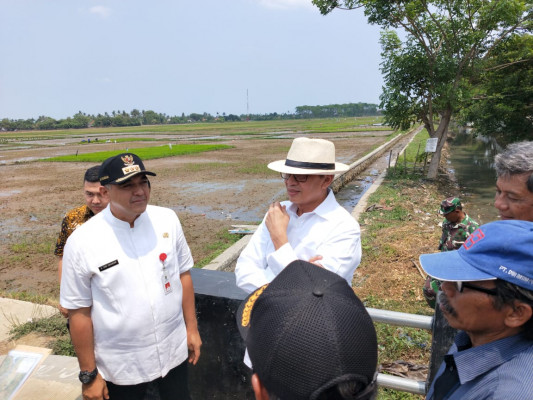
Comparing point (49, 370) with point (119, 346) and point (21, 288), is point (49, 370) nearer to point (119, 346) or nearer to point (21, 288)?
point (119, 346)

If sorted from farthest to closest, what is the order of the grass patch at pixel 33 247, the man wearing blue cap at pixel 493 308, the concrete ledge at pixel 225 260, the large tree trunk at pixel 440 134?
the large tree trunk at pixel 440 134 → the grass patch at pixel 33 247 → the concrete ledge at pixel 225 260 → the man wearing blue cap at pixel 493 308

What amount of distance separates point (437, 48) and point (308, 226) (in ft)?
50.5

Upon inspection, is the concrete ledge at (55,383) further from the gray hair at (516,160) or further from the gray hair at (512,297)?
the gray hair at (516,160)

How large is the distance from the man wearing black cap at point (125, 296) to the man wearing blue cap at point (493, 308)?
150cm

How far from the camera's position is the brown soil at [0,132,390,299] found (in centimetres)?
805

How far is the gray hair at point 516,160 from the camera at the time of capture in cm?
223

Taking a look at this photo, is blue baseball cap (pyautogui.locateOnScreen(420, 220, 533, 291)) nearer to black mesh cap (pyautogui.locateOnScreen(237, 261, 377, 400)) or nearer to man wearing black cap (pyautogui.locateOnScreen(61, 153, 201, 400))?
black mesh cap (pyautogui.locateOnScreen(237, 261, 377, 400))

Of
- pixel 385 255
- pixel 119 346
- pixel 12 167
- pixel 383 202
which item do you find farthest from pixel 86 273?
pixel 12 167

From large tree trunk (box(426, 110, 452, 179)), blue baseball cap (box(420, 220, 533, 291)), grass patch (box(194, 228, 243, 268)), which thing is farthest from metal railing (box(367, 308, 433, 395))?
large tree trunk (box(426, 110, 452, 179))

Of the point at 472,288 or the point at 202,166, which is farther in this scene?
the point at 202,166

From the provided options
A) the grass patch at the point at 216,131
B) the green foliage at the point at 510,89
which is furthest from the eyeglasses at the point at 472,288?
the grass patch at the point at 216,131

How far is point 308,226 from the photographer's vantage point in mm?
1933

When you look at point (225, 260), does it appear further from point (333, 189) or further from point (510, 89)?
point (510, 89)

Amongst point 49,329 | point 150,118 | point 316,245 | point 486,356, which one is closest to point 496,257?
point 486,356
